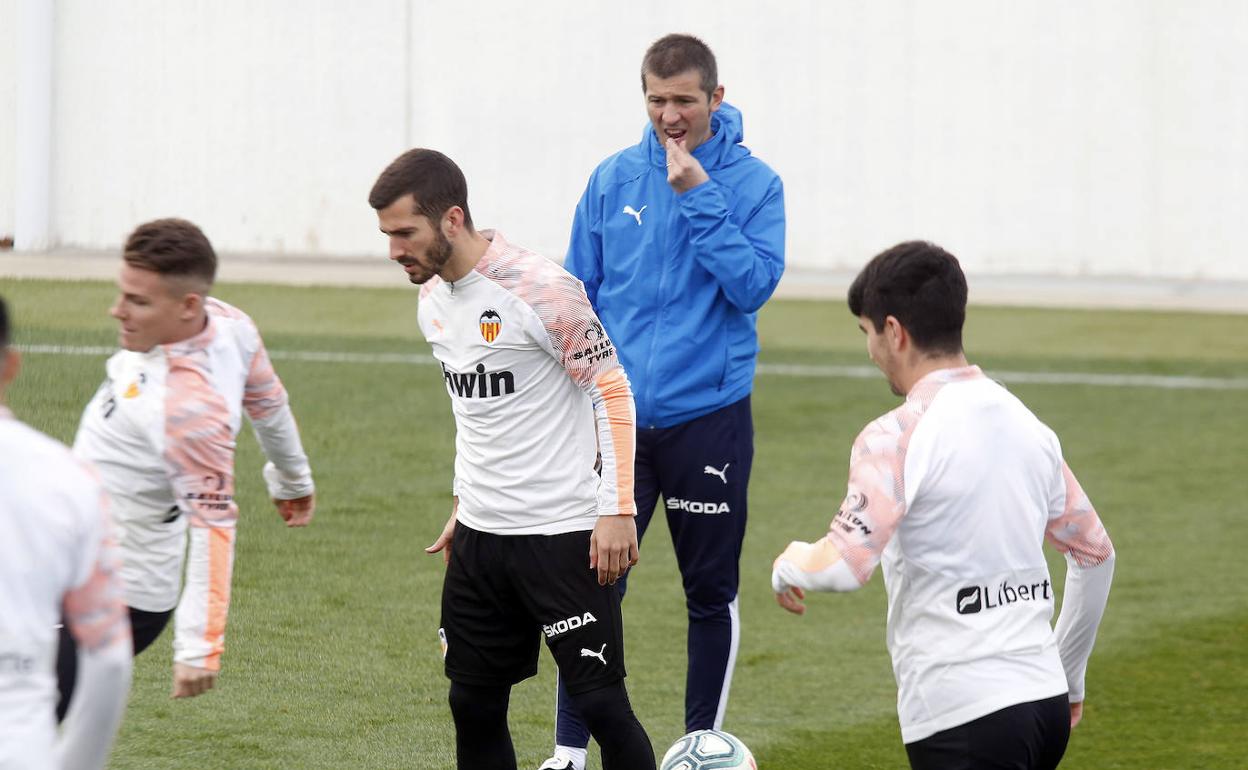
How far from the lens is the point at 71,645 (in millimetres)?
3588

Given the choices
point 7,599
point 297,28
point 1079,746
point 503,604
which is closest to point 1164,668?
point 1079,746

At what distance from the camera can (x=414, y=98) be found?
1834cm

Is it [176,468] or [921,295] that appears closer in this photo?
[921,295]

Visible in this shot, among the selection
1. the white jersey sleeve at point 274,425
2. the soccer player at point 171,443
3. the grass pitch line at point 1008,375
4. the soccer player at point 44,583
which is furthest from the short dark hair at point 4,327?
the grass pitch line at point 1008,375

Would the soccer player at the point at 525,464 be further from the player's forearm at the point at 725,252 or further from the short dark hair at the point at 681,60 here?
the short dark hair at the point at 681,60

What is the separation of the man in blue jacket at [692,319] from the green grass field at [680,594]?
31.1 inches

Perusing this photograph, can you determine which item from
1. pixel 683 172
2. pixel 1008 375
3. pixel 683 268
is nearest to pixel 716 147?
pixel 683 172

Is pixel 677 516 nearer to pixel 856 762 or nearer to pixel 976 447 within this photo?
pixel 856 762

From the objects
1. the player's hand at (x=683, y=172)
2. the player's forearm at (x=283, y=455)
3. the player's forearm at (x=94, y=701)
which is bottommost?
the player's forearm at (x=94, y=701)

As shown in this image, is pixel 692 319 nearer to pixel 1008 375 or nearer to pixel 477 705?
pixel 477 705

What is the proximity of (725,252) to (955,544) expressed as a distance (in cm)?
173

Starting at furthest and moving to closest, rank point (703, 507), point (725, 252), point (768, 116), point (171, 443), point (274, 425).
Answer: point (768, 116) < point (703, 507) < point (725, 252) < point (274, 425) < point (171, 443)

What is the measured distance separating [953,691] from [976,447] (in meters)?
0.49

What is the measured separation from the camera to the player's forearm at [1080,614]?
3.66 metres
